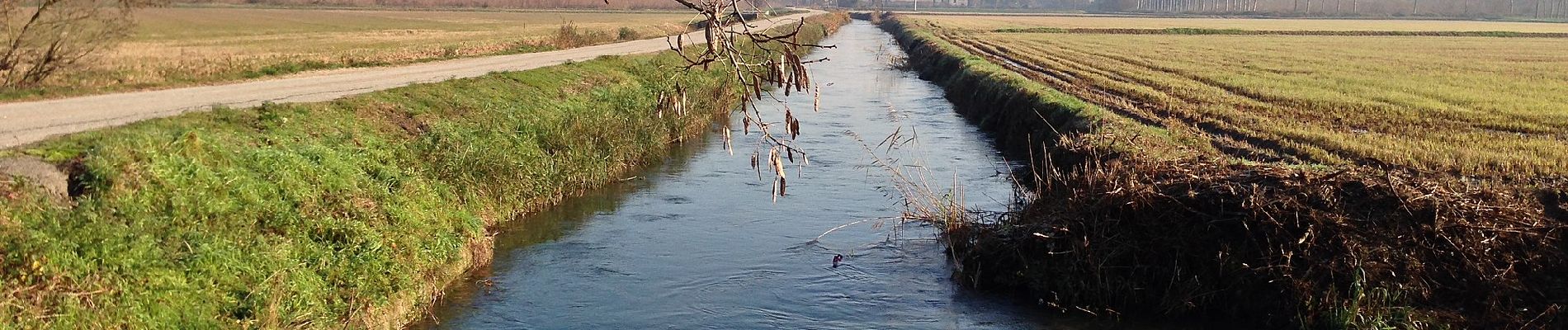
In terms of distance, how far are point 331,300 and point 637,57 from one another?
2426cm

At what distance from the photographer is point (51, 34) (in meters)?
20.7

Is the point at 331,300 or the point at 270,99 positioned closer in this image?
the point at 331,300

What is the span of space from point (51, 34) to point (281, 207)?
13166 mm

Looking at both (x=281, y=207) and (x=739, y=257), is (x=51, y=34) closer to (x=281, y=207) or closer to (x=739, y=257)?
(x=281, y=207)

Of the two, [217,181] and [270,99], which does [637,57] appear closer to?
[270,99]

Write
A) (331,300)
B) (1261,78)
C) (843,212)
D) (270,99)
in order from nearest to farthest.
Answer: (331,300) → (843,212) → (270,99) → (1261,78)

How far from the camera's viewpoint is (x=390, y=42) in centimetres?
4794

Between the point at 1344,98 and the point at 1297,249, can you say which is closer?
the point at 1297,249

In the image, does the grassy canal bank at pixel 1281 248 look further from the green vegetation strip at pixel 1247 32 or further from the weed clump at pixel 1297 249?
the green vegetation strip at pixel 1247 32

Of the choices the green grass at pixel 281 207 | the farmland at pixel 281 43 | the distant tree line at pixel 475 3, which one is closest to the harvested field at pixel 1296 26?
the distant tree line at pixel 475 3

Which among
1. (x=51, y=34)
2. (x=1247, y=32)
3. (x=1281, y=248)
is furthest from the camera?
(x=1247, y=32)

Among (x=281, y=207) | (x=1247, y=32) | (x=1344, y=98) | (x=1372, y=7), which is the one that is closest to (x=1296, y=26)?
(x=1247, y=32)

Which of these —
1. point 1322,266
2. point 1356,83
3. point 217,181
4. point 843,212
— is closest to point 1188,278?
point 1322,266

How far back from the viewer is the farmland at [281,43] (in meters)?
22.3
